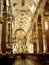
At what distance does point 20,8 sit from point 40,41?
45.4 ft

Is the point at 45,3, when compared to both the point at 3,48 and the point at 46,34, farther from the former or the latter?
the point at 3,48

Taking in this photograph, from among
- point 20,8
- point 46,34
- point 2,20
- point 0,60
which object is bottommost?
point 0,60

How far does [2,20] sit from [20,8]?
1704 cm

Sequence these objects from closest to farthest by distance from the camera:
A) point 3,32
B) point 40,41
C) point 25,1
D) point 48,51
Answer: point 48,51 → point 3,32 → point 40,41 → point 25,1

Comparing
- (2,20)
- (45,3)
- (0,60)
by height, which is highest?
(45,3)

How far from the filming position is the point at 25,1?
29.9 meters

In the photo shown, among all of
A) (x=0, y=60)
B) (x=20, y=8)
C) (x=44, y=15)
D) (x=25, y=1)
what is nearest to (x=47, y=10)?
(x=44, y=15)

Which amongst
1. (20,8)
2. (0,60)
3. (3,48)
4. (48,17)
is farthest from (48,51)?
(20,8)

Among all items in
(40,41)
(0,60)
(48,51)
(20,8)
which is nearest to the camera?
(0,60)

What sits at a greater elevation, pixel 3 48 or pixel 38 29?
pixel 38 29

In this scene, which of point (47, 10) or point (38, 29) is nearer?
point (47, 10)

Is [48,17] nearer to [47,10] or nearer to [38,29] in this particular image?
[47,10]

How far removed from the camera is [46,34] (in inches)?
650

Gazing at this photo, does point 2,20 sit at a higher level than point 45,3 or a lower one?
lower
